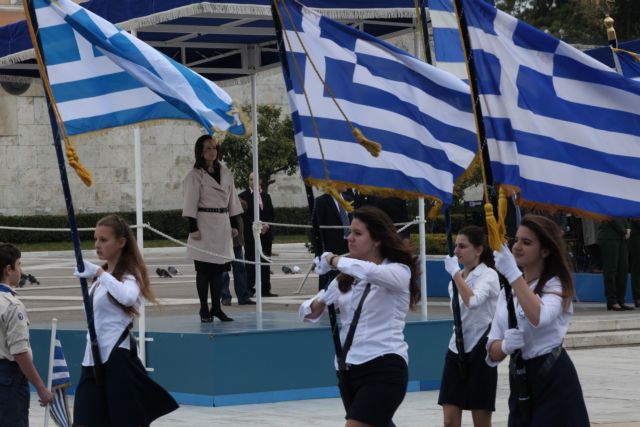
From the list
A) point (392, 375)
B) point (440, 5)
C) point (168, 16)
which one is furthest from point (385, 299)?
point (168, 16)

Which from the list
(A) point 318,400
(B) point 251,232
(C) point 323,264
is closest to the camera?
(C) point 323,264

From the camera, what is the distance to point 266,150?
115ft

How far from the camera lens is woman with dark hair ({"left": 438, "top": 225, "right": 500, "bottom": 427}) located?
8.35m

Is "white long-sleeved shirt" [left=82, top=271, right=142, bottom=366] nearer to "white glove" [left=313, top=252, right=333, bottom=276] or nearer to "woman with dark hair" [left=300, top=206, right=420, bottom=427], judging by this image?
"woman with dark hair" [left=300, top=206, right=420, bottom=427]

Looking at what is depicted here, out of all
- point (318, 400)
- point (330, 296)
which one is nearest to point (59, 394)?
point (330, 296)

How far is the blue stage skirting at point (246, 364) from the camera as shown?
11.5 metres

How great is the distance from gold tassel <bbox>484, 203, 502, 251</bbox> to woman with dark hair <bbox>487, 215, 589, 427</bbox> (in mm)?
45

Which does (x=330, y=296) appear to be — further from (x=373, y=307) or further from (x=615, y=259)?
(x=615, y=259)

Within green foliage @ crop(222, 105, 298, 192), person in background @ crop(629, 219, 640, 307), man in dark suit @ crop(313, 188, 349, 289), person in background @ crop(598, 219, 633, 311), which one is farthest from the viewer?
green foliage @ crop(222, 105, 298, 192)

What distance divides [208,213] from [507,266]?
7.20 metres

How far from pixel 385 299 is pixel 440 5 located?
3258 mm

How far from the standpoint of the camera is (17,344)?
763cm

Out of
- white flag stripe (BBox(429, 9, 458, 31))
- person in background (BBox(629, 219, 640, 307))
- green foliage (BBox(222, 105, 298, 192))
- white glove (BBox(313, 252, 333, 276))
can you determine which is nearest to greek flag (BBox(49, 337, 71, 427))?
white glove (BBox(313, 252, 333, 276))

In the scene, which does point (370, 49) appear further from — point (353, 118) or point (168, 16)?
point (168, 16)
